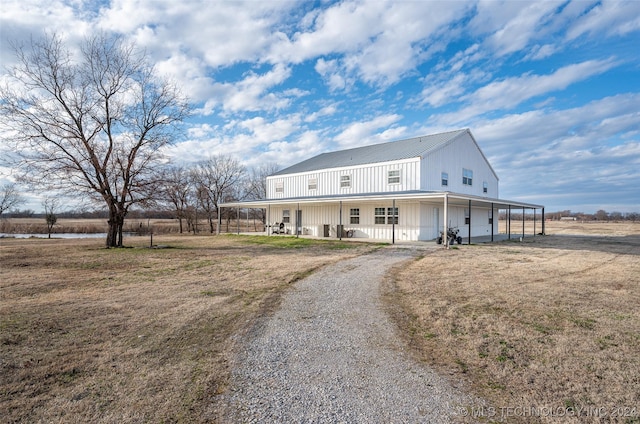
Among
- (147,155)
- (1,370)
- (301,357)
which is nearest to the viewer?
(1,370)

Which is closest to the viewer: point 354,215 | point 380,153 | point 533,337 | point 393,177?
point 533,337

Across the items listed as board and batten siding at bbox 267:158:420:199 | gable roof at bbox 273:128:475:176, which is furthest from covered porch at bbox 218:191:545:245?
gable roof at bbox 273:128:475:176

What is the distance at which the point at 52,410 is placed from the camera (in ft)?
9.53

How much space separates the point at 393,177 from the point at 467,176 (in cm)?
657

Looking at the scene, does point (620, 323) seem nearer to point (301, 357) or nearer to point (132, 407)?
point (301, 357)

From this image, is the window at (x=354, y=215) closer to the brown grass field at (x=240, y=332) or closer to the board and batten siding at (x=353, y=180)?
the board and batten siding at (x=353, y=180)

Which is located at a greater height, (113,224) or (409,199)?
(409,199)

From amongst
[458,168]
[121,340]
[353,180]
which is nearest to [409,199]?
[353,180]

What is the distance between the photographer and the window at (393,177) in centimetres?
2150

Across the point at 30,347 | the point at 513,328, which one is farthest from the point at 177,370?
the point at 513,328

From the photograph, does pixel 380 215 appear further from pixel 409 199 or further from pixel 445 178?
pixel 445 178

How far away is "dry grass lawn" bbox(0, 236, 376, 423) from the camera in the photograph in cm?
299

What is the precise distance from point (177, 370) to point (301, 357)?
1.34 m

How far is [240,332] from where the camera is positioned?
4855 millimetres
